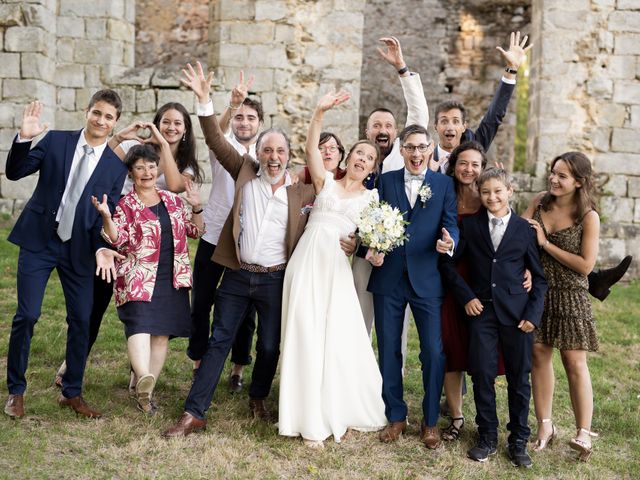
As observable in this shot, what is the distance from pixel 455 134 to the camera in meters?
5.39

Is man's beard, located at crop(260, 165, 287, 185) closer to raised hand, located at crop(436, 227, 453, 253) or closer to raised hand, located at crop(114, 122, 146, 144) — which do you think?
raised hand, located at crop(114, 122, 146, 144)

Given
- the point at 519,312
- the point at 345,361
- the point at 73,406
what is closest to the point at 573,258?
the point at 519,312

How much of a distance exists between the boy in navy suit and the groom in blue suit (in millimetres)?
202

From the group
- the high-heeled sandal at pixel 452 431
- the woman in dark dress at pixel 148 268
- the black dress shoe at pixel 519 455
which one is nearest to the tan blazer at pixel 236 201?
the woman in dark dress at pixel 148 268

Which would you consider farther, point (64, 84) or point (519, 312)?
point (64, 84)

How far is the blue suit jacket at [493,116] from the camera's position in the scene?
5.45 m

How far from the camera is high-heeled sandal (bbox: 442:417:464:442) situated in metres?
4.80

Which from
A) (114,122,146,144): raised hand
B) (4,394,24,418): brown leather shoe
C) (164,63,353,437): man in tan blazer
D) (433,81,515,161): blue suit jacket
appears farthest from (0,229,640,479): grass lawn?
(433,81,515,161): blue suit jacket

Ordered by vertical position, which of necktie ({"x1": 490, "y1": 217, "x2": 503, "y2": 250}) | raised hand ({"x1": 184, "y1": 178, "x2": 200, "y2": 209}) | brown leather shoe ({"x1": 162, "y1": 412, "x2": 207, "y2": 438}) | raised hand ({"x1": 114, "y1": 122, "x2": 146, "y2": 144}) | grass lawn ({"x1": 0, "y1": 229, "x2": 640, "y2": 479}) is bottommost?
grass lawn ({"x1": 0, "y1": 229, "x2": 640, "y2": 479})

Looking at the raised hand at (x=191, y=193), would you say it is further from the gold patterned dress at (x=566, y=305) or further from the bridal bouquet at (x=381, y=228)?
the gold patterned dress at (x=566, y=305)

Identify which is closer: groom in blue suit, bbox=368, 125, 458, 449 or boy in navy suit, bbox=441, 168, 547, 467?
boy in navy suit, bbox=441, 168, 547, 467

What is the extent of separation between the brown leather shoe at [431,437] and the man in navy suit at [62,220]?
86.3 inches

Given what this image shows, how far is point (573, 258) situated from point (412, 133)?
4.27 feet

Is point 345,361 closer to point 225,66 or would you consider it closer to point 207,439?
point 207,439
